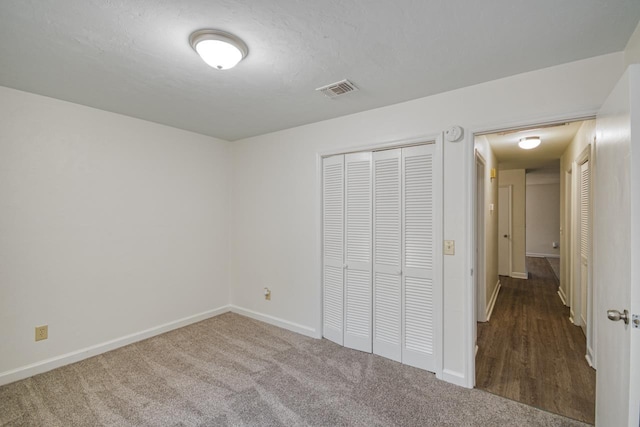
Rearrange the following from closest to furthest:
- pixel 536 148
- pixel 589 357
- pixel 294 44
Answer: pixel 294 44
pixel 589 357
pixel 536 148

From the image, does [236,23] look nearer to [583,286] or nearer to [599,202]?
[599,202]

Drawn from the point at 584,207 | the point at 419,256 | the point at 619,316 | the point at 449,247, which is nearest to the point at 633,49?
the point at 619,316

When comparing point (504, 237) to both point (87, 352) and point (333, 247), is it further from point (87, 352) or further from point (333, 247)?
point (87, 352)

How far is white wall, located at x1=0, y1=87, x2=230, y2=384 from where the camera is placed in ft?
7.82

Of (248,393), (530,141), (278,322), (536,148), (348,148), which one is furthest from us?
(536,148)

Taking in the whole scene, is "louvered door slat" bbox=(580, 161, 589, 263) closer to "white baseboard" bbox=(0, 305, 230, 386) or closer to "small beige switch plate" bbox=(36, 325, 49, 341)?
"white baseboard" bbox=(0, 305, 230, 386)

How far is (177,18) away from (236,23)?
29cm

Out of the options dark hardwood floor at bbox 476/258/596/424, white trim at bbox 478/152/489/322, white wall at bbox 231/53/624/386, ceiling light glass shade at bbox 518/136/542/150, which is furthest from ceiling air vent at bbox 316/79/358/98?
ceiling light glass shade at bbox 518/136/542/150

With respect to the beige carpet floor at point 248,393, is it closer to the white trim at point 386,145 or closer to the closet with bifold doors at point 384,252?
the closet with bifold doors at point 384,252

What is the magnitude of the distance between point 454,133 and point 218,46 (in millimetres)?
1816

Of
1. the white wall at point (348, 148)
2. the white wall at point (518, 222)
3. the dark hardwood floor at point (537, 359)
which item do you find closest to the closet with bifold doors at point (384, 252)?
the white wall at point (348, 148)

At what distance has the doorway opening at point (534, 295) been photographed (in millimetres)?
2314

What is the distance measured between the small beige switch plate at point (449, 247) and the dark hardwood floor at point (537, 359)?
3.52ft

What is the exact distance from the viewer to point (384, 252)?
2.77 metres
